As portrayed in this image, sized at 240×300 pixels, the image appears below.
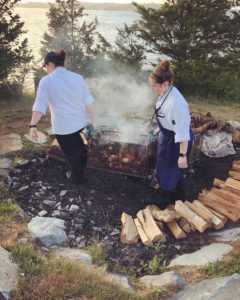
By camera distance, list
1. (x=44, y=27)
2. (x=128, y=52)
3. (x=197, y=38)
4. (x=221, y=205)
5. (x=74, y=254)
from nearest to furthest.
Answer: (x=74, y=254) → (x=221, y=205) → (x=128, y=52) → (x=197, y=38) → (x=44, y=27)

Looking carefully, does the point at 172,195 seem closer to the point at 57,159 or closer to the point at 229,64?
the point at 57,159

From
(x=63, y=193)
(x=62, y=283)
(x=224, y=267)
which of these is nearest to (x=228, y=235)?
(x=224, y=267)

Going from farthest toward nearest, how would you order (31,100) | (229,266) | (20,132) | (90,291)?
(31,100)
(20,132)
(229,266)
(90,291)

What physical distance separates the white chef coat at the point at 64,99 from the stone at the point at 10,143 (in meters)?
1.64

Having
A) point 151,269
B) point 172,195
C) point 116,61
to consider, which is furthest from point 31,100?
point 151,269

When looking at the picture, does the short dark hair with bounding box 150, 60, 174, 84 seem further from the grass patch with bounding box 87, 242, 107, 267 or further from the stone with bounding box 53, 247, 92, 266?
the stone with bounding box 53, 247, 92, 266

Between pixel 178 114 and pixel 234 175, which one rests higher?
pixel 178 114

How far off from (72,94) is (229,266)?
2718mm

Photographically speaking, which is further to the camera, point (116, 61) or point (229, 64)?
point (229, 64)

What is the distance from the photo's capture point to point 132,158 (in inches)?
212

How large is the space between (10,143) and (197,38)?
7.72m

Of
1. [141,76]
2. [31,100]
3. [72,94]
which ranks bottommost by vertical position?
[31,100]

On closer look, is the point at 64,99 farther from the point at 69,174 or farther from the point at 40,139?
the point at 40,139

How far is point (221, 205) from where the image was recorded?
16.1 ft
